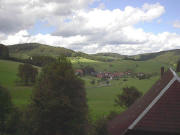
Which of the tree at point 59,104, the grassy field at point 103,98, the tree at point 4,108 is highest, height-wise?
the tree at point 59,104

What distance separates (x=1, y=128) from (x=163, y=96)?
31.4 m

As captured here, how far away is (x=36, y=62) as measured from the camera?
134750mm

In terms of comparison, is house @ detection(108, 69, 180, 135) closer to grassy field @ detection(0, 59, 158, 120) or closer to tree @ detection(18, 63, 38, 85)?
grassy field @ detection(0, 59, 158, 120)

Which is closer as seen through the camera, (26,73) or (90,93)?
(26,73)

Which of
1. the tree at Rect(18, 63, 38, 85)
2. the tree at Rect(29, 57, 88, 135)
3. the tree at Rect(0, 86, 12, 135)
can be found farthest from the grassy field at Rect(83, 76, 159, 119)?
the tree at Rect(18, 63, 38, 85)

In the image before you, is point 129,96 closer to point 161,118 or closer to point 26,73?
point 161,118

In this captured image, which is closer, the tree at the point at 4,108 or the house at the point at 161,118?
the house at the point at 161,118

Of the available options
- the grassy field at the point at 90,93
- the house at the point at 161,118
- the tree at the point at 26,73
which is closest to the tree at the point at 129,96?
the grassy field at the point at 90,93

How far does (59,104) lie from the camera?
1867cm

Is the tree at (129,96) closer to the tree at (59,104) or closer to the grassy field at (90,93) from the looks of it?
the grassy field at (90,93)

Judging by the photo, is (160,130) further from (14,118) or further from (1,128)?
(1,128)

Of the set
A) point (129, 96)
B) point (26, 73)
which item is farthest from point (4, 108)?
point (26, 73)

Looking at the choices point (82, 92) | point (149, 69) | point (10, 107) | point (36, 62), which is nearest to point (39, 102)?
point (82, 92)

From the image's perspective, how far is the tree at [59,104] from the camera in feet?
62.5
